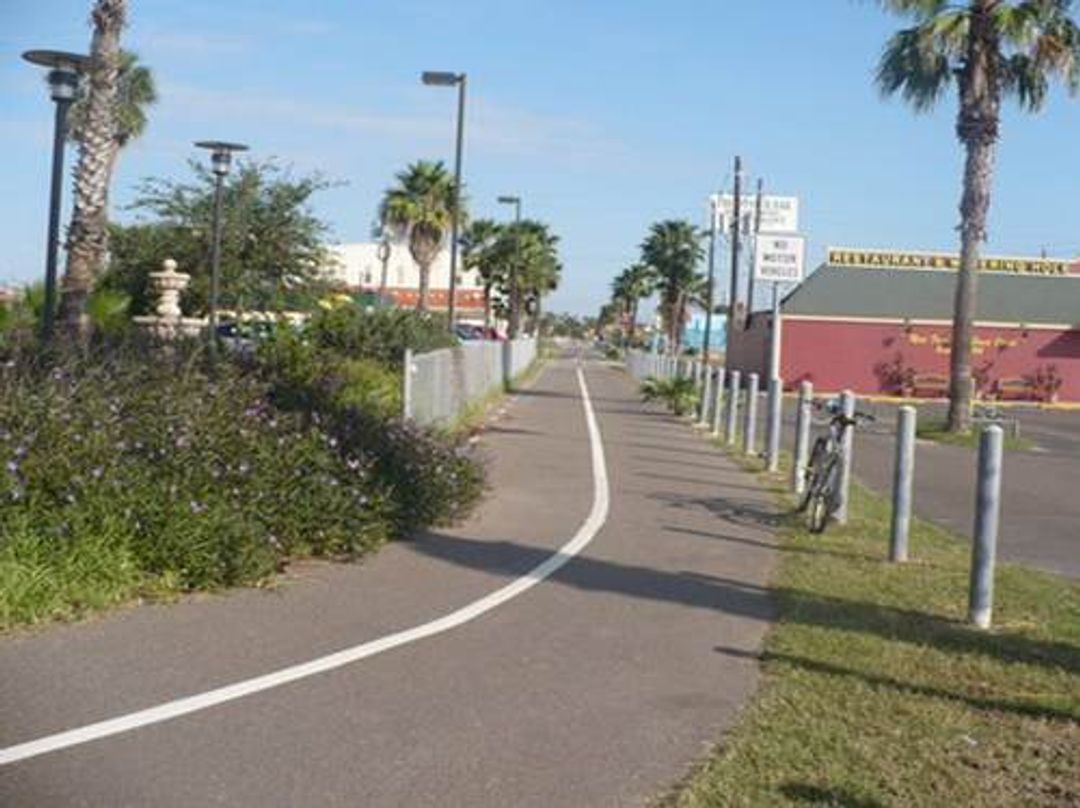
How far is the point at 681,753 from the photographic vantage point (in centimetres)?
541

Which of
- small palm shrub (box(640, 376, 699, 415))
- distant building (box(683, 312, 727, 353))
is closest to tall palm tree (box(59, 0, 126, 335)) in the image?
small palm shrub (box(640, 376, 699, 415))

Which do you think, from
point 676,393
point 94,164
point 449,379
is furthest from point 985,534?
point 676,393

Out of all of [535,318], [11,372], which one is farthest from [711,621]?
[535,318]

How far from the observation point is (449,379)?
68.9 feet

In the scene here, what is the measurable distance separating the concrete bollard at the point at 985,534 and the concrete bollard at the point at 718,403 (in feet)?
50.8

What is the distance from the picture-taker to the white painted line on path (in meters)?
5.24

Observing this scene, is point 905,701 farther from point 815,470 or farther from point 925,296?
point 925,296

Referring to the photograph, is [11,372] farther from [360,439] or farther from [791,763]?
[791,763]

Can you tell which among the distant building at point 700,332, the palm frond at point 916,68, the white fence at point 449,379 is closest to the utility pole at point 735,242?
the white fence at point 449,379

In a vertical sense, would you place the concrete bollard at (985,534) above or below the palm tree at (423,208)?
below

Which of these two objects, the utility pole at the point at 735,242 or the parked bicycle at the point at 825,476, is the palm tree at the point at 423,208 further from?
the parked bicycle at the point at 825,476

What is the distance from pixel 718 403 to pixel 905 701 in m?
18.6

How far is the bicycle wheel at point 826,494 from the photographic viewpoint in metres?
11.8

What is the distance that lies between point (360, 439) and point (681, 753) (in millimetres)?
5819
